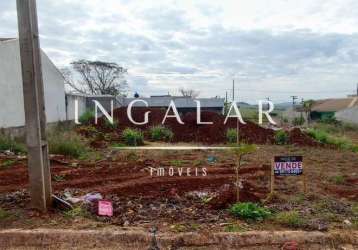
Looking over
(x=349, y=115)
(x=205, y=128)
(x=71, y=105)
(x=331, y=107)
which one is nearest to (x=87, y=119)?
(x=71, y=105)

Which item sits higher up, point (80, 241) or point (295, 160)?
point (295, 160)

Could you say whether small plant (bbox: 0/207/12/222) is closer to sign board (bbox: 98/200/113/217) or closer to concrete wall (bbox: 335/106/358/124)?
sign board (bbox: 98/200/113/217)

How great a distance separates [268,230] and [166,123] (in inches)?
629

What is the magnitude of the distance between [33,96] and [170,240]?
2118 mm

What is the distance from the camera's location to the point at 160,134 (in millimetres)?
17141

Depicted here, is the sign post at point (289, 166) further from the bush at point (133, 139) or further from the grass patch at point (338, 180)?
the bush at point (133, 139)

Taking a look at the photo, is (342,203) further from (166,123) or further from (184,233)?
(166,123)

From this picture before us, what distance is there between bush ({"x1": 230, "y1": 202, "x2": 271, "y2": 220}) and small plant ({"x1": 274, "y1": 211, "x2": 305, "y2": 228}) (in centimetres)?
14

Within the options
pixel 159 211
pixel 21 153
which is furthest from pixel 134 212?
pixel 21 153

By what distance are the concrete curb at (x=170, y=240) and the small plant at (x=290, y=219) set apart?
0.19m

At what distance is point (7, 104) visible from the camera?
44.1ft

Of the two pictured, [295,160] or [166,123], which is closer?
[295,160]

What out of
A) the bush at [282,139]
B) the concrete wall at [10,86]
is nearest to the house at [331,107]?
the bush at [282,139]

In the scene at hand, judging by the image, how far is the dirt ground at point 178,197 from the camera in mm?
4062
